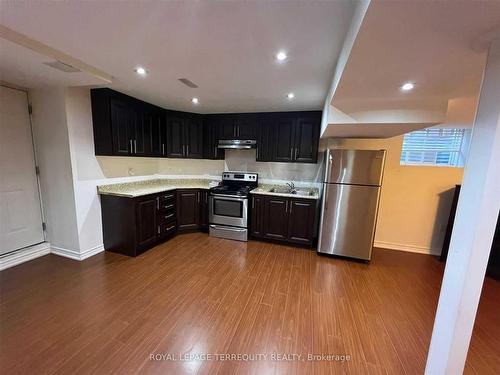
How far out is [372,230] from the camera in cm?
301

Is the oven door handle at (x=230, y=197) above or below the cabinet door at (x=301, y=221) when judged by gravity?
above

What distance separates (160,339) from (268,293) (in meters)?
1.13

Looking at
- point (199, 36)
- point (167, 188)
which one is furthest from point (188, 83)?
point (167, 188)

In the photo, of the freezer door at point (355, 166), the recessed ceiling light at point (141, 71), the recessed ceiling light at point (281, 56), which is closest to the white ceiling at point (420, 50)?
the recessed ceiling light at point (281, 56)

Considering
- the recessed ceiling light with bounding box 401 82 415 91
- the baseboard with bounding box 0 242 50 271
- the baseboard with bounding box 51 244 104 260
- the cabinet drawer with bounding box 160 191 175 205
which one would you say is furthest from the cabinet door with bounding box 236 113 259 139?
the baseboard with bounding box 0 242 50 271

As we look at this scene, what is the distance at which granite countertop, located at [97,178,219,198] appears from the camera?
3.04 m

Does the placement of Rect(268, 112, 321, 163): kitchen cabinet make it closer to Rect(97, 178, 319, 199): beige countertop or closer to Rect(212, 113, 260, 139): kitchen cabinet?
Rect(212, 113, 260, 139): kitchen cabinet

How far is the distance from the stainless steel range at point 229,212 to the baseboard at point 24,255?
7.92ft

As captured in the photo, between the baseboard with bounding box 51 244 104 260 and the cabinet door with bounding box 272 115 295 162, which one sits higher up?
the cabinet door with bounding box 272 115 295 162

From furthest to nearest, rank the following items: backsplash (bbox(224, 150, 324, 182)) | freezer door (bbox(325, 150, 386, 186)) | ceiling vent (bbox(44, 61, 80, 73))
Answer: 1. backsplash (bbox(224, 150, 324, 182))
2. freezer door (bbox(325, 150, 386, 186))
3. ceiling vent (bbox(44, 61, 80, 73))

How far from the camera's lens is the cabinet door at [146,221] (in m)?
2.99

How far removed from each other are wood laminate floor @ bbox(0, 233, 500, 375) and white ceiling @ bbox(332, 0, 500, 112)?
2.12 meters

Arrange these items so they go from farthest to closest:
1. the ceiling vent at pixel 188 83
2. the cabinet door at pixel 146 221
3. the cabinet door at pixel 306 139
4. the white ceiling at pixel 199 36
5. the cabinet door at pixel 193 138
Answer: the cabinet door at pixel 193 138 → the cabinet door at pixel 306 139 → the cabinet door at pixel 146 221 → the ceiling vent at pixel 188 83 → the white ceiling at pixel 199 36

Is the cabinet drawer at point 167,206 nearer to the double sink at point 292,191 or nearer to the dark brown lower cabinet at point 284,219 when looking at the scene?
the dark brown lower cabinet at point 284,219
